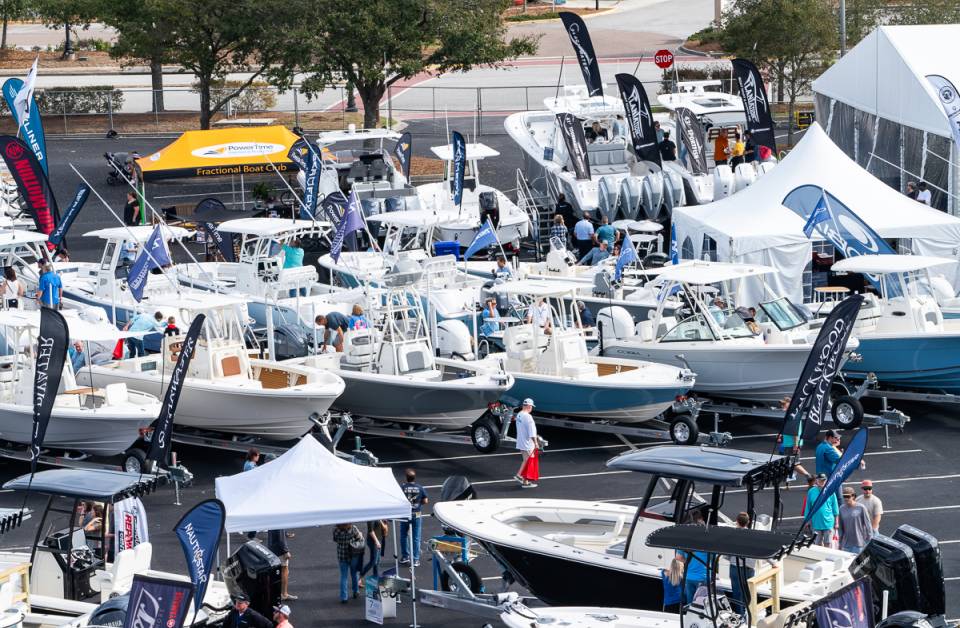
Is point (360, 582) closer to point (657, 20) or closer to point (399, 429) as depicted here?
point (399, 429)

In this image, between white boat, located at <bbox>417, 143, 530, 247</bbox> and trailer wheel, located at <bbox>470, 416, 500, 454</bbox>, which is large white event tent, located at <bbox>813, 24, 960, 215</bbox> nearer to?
white boat, located at <bbox>417, 143, 530, 247</bbox>

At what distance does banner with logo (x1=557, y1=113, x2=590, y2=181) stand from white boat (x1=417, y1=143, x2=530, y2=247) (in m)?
1.64

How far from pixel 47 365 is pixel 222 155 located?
17917 millimetres

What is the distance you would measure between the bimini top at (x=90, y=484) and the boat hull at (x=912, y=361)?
12.0 meters

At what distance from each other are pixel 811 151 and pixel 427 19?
50.3 ft

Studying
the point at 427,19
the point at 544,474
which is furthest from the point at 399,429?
the point at 427,19

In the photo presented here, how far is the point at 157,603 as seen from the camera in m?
13.2

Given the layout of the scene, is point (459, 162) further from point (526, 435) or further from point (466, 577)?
point (466, 577)

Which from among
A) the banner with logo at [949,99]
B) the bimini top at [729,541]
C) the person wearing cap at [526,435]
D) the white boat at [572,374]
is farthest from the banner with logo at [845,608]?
the banner with logo at [949,99]

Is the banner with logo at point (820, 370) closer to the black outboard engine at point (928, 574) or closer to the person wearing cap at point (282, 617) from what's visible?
the black outboard engine at point (928, 574)

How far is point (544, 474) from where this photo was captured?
70.2 ft

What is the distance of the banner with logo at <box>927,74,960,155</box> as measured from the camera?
101ft

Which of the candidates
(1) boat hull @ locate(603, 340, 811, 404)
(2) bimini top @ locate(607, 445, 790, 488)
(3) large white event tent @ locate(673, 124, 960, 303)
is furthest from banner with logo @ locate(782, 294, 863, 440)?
(3) large white event tent @ locate(673, 124, 960, 303)

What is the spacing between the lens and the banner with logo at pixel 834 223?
25.6 meters
